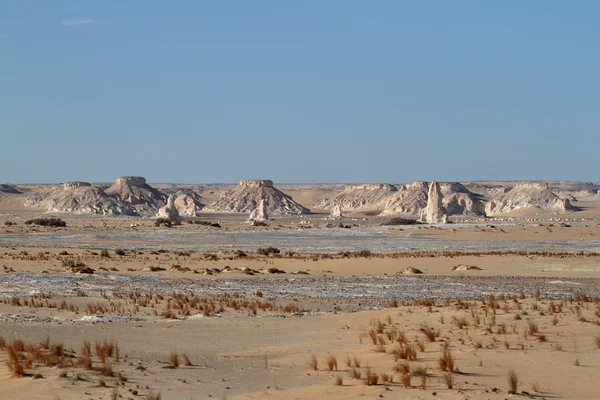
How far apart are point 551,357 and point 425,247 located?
41626mm

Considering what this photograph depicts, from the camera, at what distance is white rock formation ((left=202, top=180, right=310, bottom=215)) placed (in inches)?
6289

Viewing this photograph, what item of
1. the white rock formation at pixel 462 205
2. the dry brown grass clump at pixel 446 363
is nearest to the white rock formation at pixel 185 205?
the white rock formation at pixel 462 205

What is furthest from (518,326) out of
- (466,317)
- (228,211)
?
(228,211)

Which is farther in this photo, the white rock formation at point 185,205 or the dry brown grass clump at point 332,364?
the white rock formation at point 185,205

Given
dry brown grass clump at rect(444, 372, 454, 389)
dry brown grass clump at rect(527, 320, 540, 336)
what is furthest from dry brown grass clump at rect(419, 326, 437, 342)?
dry brown grass clump at rect(444, 372, 454, 389)

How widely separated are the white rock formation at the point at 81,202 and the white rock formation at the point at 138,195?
2973 millimetres

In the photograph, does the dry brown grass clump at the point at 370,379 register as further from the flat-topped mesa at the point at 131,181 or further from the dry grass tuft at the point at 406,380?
the flat-topped mesa at the point at 131,181

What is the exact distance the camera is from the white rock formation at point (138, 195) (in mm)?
155500

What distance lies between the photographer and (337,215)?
435 ft

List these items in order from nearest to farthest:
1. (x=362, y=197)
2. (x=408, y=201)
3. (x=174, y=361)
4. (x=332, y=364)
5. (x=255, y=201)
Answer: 1. (x=332, y=364)
2. (x=174, y=361)
3. (x=408, y=201)
4. (x=255, y=201)
5. (x=362, y=197)

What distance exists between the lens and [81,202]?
5925 inches

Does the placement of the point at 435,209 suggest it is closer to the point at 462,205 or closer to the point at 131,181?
the point at 462,205

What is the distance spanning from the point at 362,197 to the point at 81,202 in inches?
2577

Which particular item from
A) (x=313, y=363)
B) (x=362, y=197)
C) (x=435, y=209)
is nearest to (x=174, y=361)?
(x=313, y=363)
